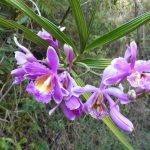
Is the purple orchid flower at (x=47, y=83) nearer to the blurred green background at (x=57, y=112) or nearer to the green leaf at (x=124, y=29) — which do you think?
the green leaf at (x=124, y=29)

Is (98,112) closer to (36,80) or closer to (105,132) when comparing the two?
(36,80)

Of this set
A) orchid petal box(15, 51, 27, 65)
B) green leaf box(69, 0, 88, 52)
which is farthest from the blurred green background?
orchid petal box(15, 51, 27, 65)

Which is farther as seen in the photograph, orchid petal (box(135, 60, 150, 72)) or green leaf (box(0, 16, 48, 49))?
green leaf (box(0, 16, 48, 49))

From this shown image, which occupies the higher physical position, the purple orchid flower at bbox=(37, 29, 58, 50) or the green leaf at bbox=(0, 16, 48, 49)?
A: the green leaf at bbox=(0, 16, 48, 49)

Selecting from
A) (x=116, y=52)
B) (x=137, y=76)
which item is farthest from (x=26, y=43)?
(x=137, y=76)

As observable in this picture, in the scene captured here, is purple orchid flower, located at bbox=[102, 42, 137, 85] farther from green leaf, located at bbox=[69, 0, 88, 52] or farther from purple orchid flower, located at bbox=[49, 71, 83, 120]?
green leaf, located at bbox=[69, 0, 88, 52]

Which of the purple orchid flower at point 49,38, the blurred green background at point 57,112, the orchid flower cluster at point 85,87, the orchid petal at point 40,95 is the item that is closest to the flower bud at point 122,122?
the orchid flower cluster at point 85,87
